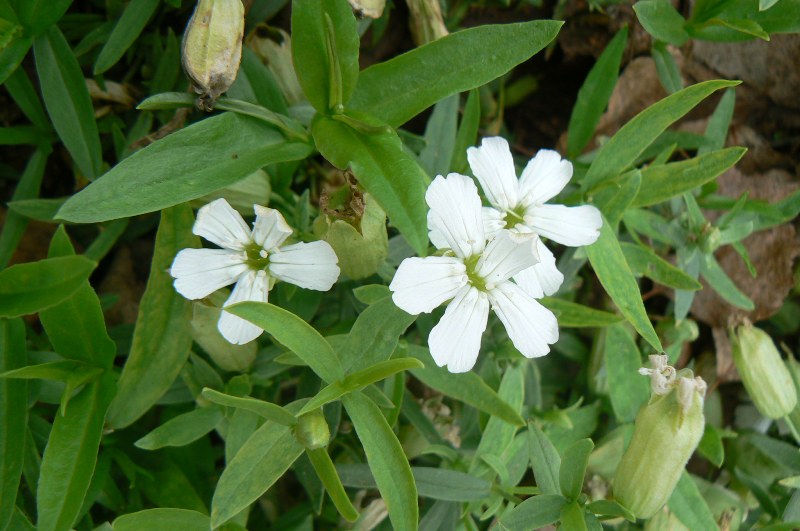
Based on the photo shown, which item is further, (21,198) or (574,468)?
(21,198)

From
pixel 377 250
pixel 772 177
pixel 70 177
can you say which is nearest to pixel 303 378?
pixel 377 250

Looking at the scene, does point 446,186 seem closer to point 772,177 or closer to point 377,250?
point 377,250

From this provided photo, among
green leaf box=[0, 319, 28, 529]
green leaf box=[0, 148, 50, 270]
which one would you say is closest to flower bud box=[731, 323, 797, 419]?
green leaf box=[0, 319, 28, 529]

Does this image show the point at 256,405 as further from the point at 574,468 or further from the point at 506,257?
the point at 574,468

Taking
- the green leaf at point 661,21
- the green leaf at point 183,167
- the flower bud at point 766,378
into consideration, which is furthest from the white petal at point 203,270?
the flower bud at point 766,378

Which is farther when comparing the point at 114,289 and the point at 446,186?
the point at 114,289

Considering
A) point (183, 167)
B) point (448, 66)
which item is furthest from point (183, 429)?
point (448, 66)
